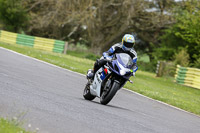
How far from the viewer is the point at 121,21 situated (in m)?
41.3

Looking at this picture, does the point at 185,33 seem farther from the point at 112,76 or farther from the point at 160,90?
the point at 112,76

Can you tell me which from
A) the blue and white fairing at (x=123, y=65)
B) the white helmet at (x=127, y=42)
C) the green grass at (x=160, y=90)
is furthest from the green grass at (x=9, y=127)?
the green grass at (x=160, y=90)

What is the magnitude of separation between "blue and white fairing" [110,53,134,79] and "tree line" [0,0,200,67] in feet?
75.1

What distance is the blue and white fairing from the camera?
32.0ft

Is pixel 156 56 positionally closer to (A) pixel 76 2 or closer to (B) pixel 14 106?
(A) pixel 76 2

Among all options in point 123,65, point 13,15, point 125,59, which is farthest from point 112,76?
point 13,15

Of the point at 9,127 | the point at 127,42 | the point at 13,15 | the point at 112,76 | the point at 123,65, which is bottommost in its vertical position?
the point at 13,15

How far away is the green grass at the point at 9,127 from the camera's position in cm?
523

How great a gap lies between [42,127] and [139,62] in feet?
144

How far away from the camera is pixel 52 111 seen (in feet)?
23.6

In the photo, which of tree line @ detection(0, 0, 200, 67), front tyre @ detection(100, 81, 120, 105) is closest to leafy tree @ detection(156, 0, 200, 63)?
tree line @ detection(0, 0, 200, 67)

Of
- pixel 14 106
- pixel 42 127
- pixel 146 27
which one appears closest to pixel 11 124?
pixel 42 127

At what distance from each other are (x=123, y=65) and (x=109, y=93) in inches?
29.2

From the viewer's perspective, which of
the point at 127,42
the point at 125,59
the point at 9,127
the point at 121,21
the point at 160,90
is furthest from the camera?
the point at 121,21
